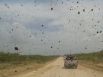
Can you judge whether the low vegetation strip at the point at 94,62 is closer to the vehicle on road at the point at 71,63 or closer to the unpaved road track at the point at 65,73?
the vehicle on road at the point at 71,63

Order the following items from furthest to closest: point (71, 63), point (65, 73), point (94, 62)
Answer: point (94, 62), point (71, 63), point (65, 73)

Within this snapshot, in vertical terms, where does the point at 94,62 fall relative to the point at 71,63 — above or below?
below

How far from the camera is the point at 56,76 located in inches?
1227

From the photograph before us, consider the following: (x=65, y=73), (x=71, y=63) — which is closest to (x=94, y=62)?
(x=71, y=63)

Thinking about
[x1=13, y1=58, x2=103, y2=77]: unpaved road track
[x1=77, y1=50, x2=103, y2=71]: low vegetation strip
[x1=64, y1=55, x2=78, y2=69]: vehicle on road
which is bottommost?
[x1=77, y1=50, x2=103, y2=71]: low vegetation strip

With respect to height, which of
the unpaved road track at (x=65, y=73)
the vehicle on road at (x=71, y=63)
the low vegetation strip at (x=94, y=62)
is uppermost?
the vehicle on road at (x=71, y=63)

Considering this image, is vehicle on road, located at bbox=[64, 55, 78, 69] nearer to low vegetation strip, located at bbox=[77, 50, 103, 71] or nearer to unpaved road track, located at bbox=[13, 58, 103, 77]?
low vegetation strip, located at bbox=[77, 50, 103, 71]

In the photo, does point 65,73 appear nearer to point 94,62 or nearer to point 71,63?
point 71,63

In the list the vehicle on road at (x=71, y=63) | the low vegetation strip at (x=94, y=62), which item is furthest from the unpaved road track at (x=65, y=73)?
the low vegetation strip at (x=94, y=62)

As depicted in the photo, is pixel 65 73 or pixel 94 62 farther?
pixel 94 62

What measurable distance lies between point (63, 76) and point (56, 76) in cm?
66

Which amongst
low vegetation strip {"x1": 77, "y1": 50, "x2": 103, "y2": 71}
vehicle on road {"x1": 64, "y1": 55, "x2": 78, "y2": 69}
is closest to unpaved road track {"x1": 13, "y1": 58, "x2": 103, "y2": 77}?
vehicle on road {"x1": 64, "y1": 55, "x2": 78, "y2": 69}

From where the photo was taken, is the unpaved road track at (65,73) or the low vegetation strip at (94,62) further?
the low vegetation strip at (94,62)

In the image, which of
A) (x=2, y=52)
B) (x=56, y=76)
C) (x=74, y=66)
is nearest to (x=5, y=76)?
(x=56, y=76)
